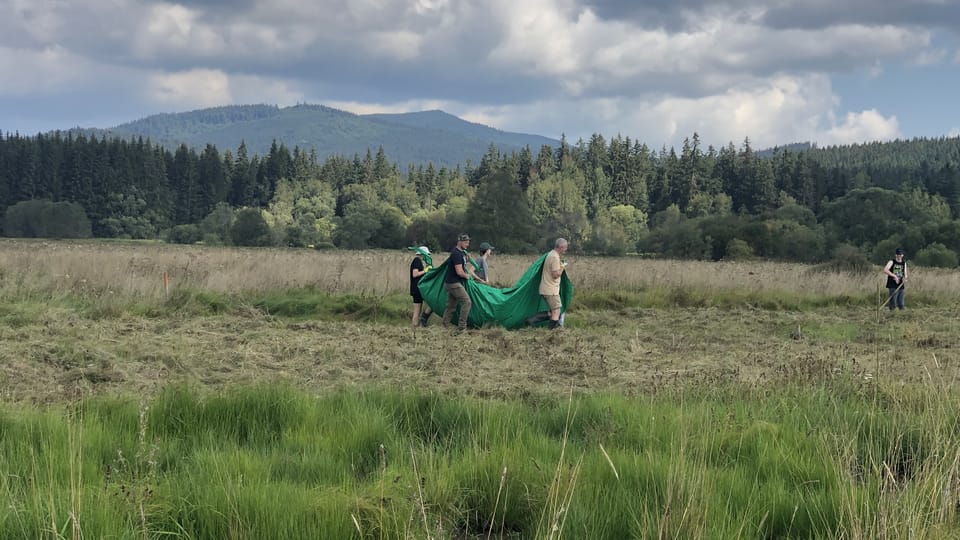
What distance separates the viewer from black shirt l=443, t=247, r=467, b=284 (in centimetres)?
1340

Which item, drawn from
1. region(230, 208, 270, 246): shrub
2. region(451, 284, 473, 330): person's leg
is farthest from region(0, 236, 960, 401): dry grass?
region(230, 208, 270, 246): shrub

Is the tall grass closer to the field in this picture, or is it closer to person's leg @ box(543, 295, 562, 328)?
the field

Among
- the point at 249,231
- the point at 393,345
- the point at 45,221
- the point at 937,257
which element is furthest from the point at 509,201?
the point at 45,221

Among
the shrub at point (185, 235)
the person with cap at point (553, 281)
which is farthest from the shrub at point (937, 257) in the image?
the shrub at point (185, 235)

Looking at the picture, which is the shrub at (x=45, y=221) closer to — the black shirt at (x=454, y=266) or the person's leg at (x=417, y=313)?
the person's leg at (x=417, y=313)

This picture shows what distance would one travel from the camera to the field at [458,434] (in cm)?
337

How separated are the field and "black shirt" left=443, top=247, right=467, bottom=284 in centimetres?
122

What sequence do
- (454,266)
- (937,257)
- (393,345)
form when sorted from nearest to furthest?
(393,345)
(454,266)
(937,257)

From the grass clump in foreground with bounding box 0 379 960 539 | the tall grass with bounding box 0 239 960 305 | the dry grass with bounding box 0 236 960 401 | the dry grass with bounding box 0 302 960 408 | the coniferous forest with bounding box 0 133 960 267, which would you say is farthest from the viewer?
the coniferous forest with bounding box 0 133 960 267

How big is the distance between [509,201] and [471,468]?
54995 mm

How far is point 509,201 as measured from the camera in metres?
58.7

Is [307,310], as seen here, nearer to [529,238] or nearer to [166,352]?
[166,352]

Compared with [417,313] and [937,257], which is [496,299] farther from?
[937,257]

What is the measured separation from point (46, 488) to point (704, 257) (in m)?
54.8
